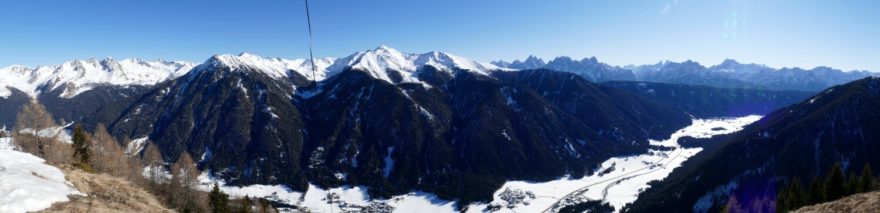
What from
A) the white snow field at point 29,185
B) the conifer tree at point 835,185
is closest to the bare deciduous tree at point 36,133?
the white snow field at point 29,185

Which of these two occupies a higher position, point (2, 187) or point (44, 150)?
point (44, 150)

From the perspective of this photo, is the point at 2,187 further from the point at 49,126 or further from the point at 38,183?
the point at 49,126

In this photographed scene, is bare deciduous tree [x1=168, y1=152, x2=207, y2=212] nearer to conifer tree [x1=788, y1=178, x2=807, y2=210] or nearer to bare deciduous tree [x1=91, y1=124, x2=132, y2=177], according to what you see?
bare deciduous tree [x1=91, y1=124, x2=132, y2=177]

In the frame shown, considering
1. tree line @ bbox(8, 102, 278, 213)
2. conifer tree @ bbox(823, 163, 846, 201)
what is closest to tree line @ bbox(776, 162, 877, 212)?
conifer tree @ bbox(823, 163, 846, 201)

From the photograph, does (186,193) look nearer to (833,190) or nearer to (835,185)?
(833,190)

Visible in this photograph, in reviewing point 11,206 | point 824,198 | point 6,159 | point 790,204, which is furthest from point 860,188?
point 6,159

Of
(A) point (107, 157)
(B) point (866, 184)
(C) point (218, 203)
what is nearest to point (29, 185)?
(C) point (218, 203)
